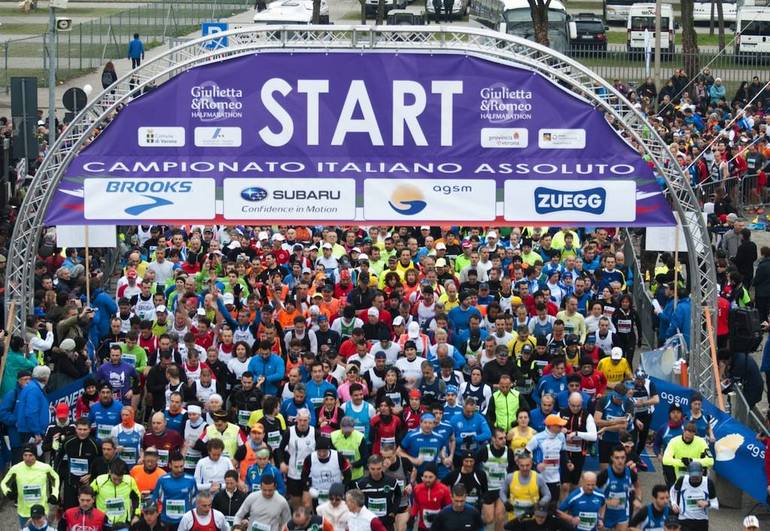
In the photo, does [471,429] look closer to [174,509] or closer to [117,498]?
[174,509]

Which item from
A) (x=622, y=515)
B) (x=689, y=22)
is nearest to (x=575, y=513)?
(x=622, y=515)

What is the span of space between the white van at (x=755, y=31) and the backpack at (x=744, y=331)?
3124 cm

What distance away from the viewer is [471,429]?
19.2 meters

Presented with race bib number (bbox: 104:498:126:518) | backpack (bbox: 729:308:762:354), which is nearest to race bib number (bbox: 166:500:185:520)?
race bib number (bbox: 104:498:126:518)

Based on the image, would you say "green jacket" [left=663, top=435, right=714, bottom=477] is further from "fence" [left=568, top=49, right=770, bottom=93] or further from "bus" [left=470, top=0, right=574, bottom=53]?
"bus" [left=470, top=0, right=574, bottom=53]

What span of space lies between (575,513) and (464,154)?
5.29m

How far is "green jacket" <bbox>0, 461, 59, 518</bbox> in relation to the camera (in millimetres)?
17875

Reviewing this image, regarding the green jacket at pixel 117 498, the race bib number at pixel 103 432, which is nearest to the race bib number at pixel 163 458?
the race bib number at pixel 103 432

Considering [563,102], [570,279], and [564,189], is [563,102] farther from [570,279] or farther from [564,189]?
[570,279]

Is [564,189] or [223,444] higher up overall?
[564,189]

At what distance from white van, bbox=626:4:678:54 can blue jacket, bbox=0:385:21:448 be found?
34270mm

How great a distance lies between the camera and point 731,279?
84.1 feet

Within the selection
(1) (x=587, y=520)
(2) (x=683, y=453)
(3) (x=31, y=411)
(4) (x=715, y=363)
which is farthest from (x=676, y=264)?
(3) (x=31, y=411)

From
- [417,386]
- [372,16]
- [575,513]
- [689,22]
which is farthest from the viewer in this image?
[372,16]
